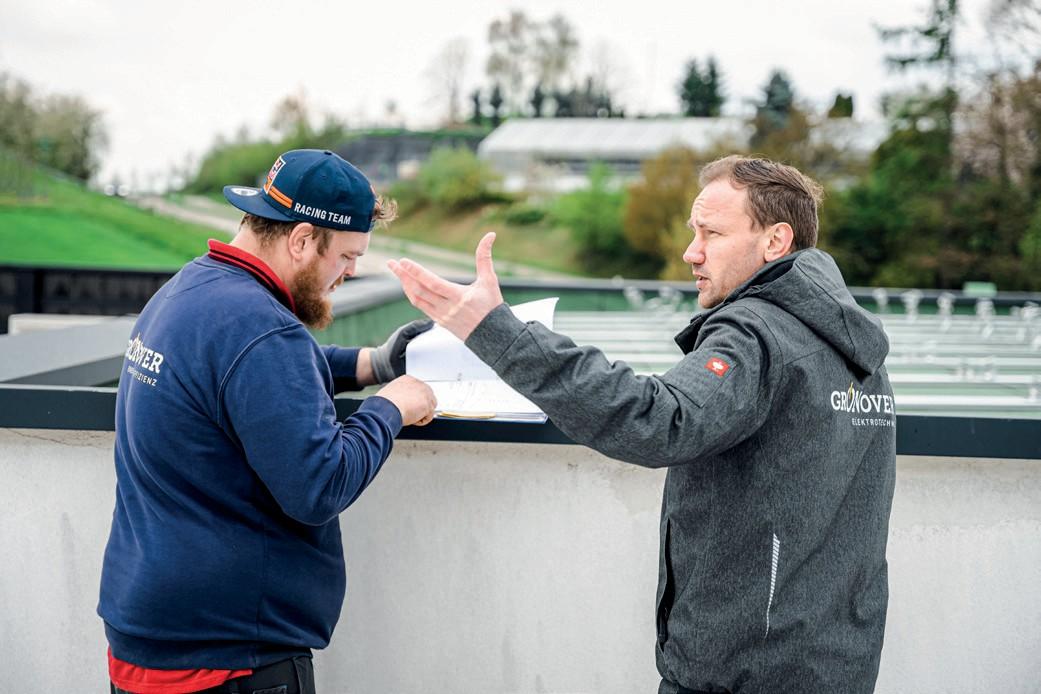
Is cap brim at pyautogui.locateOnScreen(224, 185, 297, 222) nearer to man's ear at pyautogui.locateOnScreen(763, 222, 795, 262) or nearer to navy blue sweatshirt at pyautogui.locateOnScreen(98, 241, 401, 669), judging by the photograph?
navy blue sweatshirt at pyautogui.locateOnScreen(98, 241, 401, 669)

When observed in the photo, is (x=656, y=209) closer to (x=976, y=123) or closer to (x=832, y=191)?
(x=832, y=191)

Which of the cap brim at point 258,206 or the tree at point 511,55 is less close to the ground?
the tree at point 511,55

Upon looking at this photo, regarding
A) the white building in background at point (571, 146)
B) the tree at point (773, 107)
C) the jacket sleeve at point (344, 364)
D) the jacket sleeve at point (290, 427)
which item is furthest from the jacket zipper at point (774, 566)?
the white building in background at point (571, 146)

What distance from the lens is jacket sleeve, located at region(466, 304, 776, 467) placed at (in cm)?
150

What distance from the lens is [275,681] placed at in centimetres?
179

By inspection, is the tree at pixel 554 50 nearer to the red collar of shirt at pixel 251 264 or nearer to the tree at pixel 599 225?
the tree at pixel 599 225

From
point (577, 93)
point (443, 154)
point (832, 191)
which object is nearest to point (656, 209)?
point (832, 191)

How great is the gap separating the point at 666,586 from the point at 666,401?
46 centimetres

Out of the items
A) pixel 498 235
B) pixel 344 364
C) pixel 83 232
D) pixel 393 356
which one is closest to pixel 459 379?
pixel 393 356

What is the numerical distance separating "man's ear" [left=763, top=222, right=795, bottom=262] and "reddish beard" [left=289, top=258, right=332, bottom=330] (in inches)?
33.8

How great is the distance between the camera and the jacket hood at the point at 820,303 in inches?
64.9

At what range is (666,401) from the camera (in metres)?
1.51

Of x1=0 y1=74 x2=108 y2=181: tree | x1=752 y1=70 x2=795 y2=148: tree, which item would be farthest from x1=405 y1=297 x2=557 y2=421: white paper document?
x1=0 y1=74 x2=108 y2=181: tree

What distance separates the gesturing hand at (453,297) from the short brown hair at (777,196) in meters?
0.51
